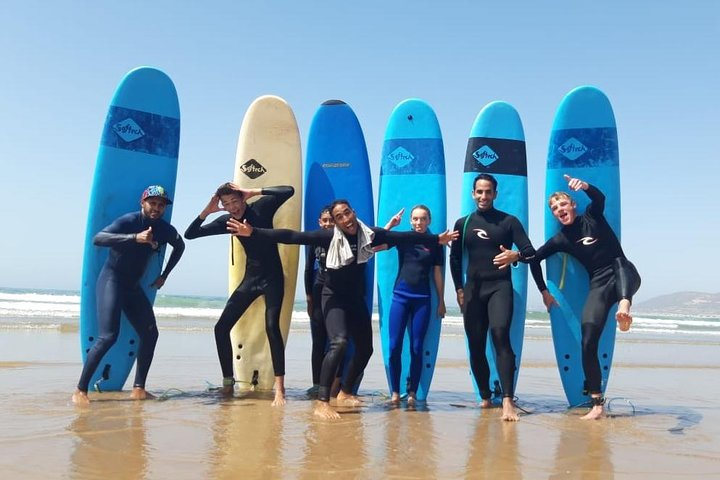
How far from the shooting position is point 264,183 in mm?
5223

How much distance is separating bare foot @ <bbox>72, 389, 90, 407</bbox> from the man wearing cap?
0.36m

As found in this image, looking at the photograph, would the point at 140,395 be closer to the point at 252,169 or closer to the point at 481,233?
the point at 252,169

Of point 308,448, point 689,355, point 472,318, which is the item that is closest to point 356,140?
point 472,318

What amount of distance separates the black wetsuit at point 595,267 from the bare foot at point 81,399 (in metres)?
3.29

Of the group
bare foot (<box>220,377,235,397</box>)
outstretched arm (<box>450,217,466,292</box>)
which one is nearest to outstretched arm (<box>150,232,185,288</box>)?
bare foot (<box>220,377,235,397</box>)

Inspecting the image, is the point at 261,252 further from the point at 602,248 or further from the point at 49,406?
the point at 602,248

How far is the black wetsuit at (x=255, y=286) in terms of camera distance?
428 centimetres

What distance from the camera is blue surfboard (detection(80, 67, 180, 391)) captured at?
15.6 ft

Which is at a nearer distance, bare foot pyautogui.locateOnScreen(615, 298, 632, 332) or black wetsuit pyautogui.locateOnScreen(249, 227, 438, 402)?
bare foot pyautogui.locateOnScreen(615, 298, 632, 332)

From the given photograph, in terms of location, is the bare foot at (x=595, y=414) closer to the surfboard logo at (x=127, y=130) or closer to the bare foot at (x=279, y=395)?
the bare foot at (x=279, y=395)

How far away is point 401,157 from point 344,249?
1.71 meters

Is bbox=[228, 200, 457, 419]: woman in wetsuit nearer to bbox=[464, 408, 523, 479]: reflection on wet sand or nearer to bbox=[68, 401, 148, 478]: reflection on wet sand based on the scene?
bbox=[464, 408, 523, 479]: reflection on wet sand

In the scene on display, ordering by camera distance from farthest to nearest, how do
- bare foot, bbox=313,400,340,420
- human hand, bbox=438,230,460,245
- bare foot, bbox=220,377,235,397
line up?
bare foot, bbox=220,377,235,397, human hand, bbox=438,230,460,245, bare foot, bbox=313,400,340,420

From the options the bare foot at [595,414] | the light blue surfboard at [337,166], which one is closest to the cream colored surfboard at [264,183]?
the light blue surfboard at [337,166]
